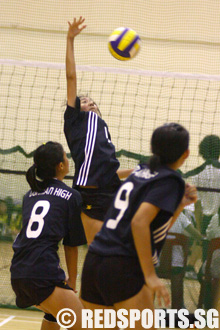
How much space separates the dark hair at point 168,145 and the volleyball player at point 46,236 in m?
0.92

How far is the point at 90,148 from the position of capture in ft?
12.2

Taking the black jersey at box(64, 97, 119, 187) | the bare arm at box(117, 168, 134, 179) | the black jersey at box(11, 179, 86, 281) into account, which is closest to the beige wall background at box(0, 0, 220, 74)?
the black jersey at box(64, 97, 119, 187)

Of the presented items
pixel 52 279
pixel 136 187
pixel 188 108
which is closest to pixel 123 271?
pixel 136 187

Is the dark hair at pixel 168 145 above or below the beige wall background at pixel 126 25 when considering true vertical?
below

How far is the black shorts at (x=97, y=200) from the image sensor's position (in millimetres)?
3699

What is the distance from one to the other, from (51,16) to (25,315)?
6.66 meters

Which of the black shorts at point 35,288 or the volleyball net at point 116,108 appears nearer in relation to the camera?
the black shorts at point 35,288

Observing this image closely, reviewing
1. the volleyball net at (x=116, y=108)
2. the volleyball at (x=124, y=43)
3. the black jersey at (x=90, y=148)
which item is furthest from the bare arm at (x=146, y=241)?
the volleyball net at (x=116, y=108)

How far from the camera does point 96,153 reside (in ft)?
12.1

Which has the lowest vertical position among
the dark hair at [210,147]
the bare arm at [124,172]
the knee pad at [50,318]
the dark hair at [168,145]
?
the knee pad at [50,318]

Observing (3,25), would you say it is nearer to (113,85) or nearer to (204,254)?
(113,85)

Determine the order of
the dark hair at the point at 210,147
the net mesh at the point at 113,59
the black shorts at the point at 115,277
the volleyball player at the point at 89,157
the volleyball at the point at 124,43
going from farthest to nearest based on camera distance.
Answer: the net mesh at the point at 113,59 < the dark hair at the point at 210,147 < the volleyball at the point at 124,43 < the volleyball player at the point at 89,157 < the black shorts at the point at 115,277

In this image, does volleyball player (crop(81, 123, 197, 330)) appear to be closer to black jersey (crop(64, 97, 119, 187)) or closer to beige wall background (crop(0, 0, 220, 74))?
black jersey (crop(64, 97, 119, 187))

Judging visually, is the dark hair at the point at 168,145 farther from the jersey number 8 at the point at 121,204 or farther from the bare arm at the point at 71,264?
the bare arm at the point at 71,264
